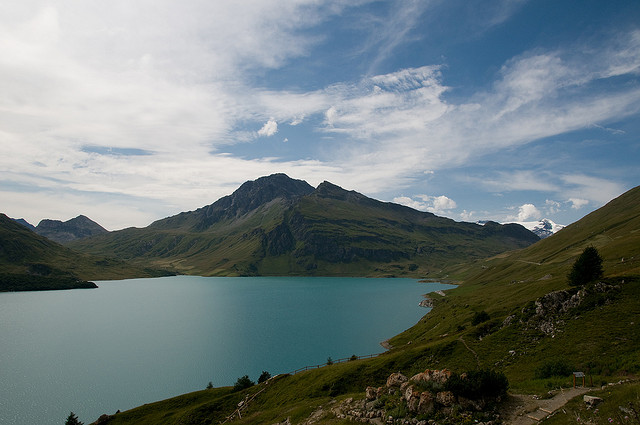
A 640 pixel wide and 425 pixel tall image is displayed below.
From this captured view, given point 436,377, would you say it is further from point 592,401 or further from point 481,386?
point 592,401

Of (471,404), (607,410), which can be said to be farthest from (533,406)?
(607,410)

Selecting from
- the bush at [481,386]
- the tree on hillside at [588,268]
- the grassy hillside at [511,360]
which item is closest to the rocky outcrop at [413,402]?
the bush at [481,386]

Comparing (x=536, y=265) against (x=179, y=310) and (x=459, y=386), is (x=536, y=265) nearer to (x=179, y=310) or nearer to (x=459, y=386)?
(x=459, y=386)

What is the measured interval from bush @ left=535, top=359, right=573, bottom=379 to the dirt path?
947cm

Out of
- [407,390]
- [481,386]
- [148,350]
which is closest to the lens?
[481,386]

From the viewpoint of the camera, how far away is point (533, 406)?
27922 mm

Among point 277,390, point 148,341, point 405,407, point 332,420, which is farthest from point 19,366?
point 405,407

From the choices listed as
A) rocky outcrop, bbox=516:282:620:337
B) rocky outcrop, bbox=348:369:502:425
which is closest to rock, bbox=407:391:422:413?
rocky outcrop, bbox=348:369:502:425

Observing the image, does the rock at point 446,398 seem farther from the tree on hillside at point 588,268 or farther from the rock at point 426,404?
the tree on hillside at point 588,268

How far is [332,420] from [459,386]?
1500cm

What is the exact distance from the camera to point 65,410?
76250 millimetres

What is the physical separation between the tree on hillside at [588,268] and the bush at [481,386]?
47234 mm

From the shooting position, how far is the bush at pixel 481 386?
29.2 meters

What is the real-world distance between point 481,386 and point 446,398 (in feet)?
10.5
